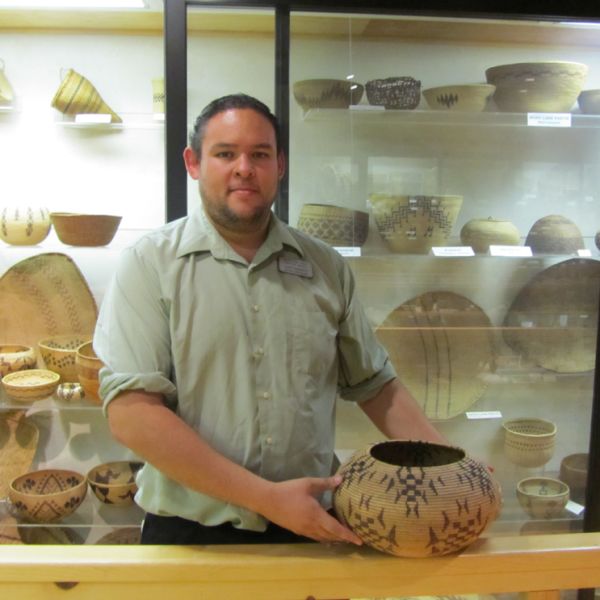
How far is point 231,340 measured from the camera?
45.1 inches

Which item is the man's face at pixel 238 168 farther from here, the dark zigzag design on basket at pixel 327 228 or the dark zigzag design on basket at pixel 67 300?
the dark zigzag design on basket at pixel 67 300

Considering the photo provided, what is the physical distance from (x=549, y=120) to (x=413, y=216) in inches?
19.6

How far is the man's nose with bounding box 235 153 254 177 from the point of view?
1157mm

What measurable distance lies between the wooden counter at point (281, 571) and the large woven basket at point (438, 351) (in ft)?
4.04

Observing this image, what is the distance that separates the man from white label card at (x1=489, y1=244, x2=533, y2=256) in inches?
34.3

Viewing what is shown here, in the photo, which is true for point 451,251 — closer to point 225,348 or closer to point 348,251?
point 348,251

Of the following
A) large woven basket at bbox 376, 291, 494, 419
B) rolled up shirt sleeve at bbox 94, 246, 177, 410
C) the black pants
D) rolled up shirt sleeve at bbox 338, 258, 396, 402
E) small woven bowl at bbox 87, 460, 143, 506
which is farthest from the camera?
large woven basket at bbox 376, 291, 494, 419

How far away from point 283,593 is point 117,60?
1885 mm

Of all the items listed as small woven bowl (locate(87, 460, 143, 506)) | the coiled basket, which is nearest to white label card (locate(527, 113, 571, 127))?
the coiled basket

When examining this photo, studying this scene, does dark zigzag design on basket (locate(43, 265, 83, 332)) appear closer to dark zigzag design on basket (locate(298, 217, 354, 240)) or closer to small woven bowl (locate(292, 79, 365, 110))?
dark zigzag design on basket (locate(298, 217, 354, 240))

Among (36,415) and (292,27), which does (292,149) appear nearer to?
(292,27)

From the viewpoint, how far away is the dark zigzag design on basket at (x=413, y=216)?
1957 mm

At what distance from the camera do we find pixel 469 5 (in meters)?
1.61

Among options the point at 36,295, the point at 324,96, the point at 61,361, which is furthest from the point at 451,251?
the point at 36,295
